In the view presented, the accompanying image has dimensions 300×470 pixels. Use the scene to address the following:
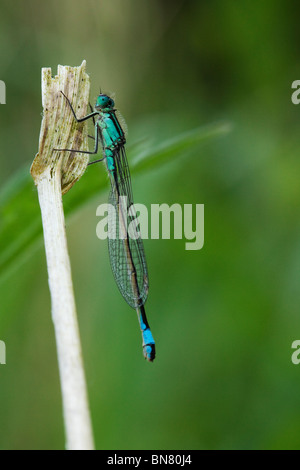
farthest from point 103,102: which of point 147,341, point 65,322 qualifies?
point 65,322

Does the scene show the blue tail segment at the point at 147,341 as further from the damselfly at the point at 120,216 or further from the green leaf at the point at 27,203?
the green leaf at the point at 27,203

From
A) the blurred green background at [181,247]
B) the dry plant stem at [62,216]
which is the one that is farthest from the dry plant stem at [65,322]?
the blurred green background at [181,247]

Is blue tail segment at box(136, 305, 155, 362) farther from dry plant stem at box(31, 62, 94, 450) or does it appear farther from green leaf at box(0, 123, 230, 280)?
dry plant stem at box(31, 62, 94, 450)

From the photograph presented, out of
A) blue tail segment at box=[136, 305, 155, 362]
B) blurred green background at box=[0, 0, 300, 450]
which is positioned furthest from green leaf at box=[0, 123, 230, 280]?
blue tail segment at box=[136, 305, 155, 362]

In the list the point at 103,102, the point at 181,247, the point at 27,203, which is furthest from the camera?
the point at 181,247

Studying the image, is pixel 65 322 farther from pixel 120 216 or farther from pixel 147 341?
pixel 120 216
